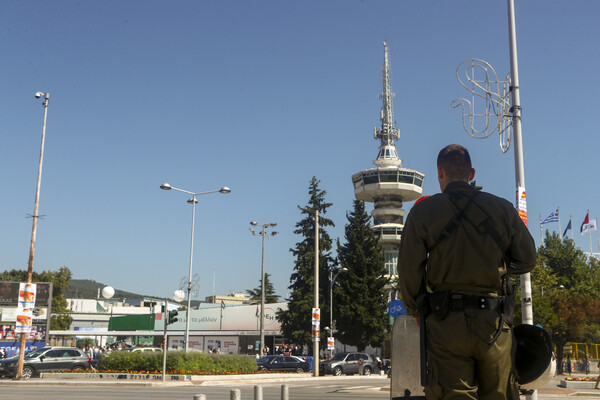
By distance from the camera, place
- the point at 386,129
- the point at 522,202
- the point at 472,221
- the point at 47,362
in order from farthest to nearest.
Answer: the point at 386,129, the point at 47,362, the point at 522,202, the point at 472,221

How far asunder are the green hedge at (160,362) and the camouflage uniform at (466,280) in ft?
90.9

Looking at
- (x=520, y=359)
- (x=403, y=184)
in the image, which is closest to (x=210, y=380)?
(x=520, y=359)

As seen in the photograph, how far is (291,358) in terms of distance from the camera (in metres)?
40.2

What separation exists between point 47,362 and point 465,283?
3145 cm

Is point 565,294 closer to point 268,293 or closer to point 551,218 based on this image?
point 551,218

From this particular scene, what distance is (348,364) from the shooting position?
4225 centimetres

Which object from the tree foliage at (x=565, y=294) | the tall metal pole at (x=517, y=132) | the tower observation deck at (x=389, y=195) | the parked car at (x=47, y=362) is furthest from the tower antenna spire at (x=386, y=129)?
the tall metal pole at (x=517, y=132)

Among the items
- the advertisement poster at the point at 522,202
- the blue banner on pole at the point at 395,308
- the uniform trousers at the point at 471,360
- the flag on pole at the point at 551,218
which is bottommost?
the uniform trousers at the point at 471,360

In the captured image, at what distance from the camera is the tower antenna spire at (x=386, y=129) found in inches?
4456

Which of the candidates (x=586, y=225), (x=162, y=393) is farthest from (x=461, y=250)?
(x=586, y=225)

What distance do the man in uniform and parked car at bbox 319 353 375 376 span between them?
38474mm

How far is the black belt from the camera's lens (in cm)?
333

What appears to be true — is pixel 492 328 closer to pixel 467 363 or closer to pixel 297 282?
pixel 467 363

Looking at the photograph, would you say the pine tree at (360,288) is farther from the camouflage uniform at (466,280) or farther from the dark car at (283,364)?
the camouflage uniform at (466,280)
